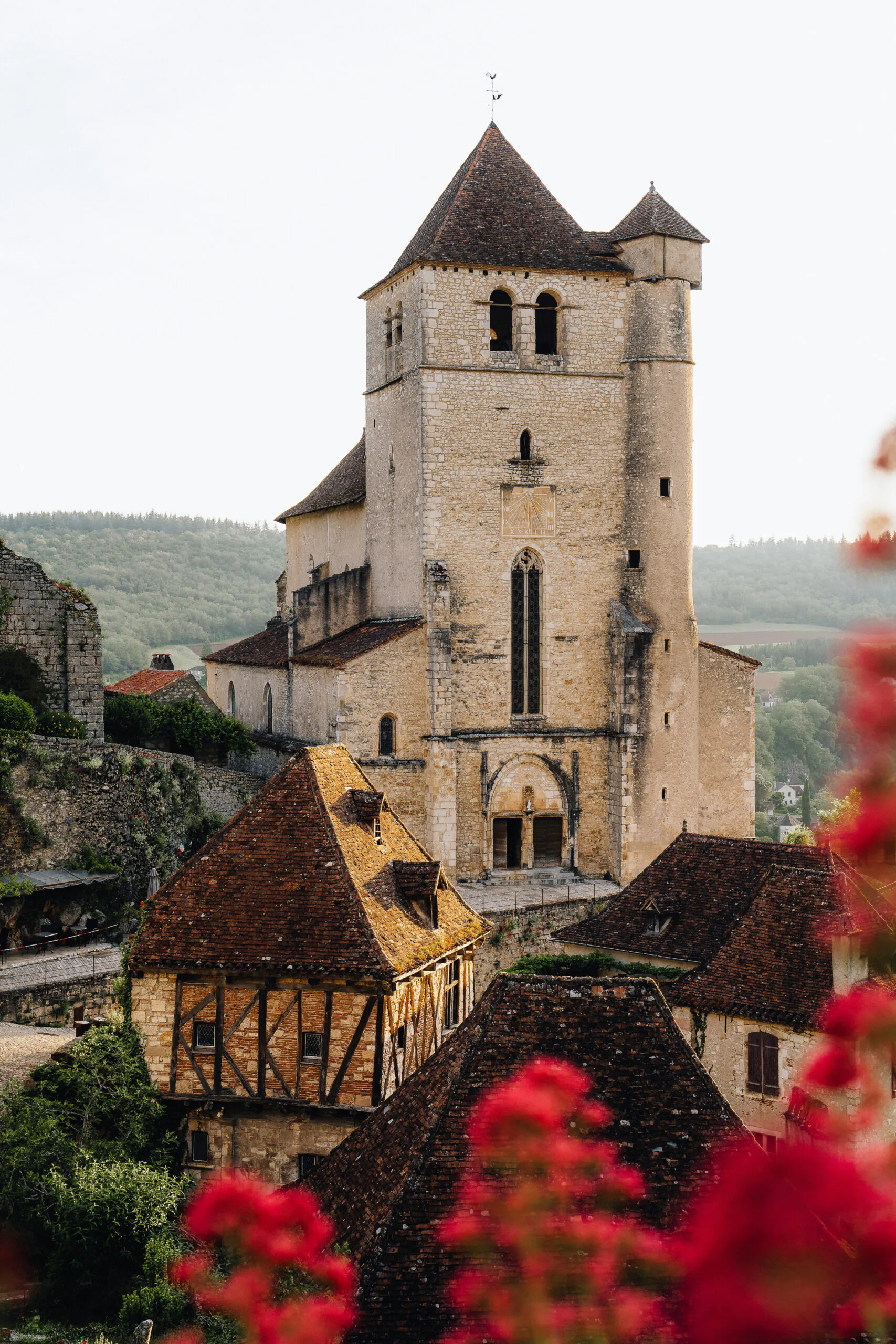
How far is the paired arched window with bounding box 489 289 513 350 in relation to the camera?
36156 millimetres

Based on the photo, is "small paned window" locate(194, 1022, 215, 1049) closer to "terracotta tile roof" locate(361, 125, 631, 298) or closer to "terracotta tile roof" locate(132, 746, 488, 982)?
"terracotta tile roof" locate(132, 746, 488, 982)

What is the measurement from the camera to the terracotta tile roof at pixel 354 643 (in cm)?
3500

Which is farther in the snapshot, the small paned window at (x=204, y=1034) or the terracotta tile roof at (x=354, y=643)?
the terracotta tile roof at (x=354, y=643)

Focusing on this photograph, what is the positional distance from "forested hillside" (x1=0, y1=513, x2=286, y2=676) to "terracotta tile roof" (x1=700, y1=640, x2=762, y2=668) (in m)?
57.2

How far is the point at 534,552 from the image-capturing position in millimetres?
36312

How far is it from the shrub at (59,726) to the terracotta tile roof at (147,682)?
36.4 feet

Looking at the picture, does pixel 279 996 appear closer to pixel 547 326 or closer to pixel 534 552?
pixel 534 552

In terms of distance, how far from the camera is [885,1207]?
2.58 m

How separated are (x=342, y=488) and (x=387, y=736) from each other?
11.7 metres

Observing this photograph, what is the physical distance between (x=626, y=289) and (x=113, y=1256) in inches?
1149

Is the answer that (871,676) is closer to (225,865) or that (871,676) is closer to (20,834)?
(225,865)

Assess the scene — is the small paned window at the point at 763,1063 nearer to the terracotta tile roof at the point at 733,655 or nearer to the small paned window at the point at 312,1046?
the small paned window at the point at 312,1046

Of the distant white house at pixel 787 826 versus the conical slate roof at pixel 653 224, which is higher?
the conical slate roof at pixel 653 224

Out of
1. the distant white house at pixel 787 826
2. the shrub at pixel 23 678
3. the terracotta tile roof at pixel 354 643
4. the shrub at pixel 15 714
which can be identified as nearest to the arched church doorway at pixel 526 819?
the terracotta tile roof at pixel 354 643
